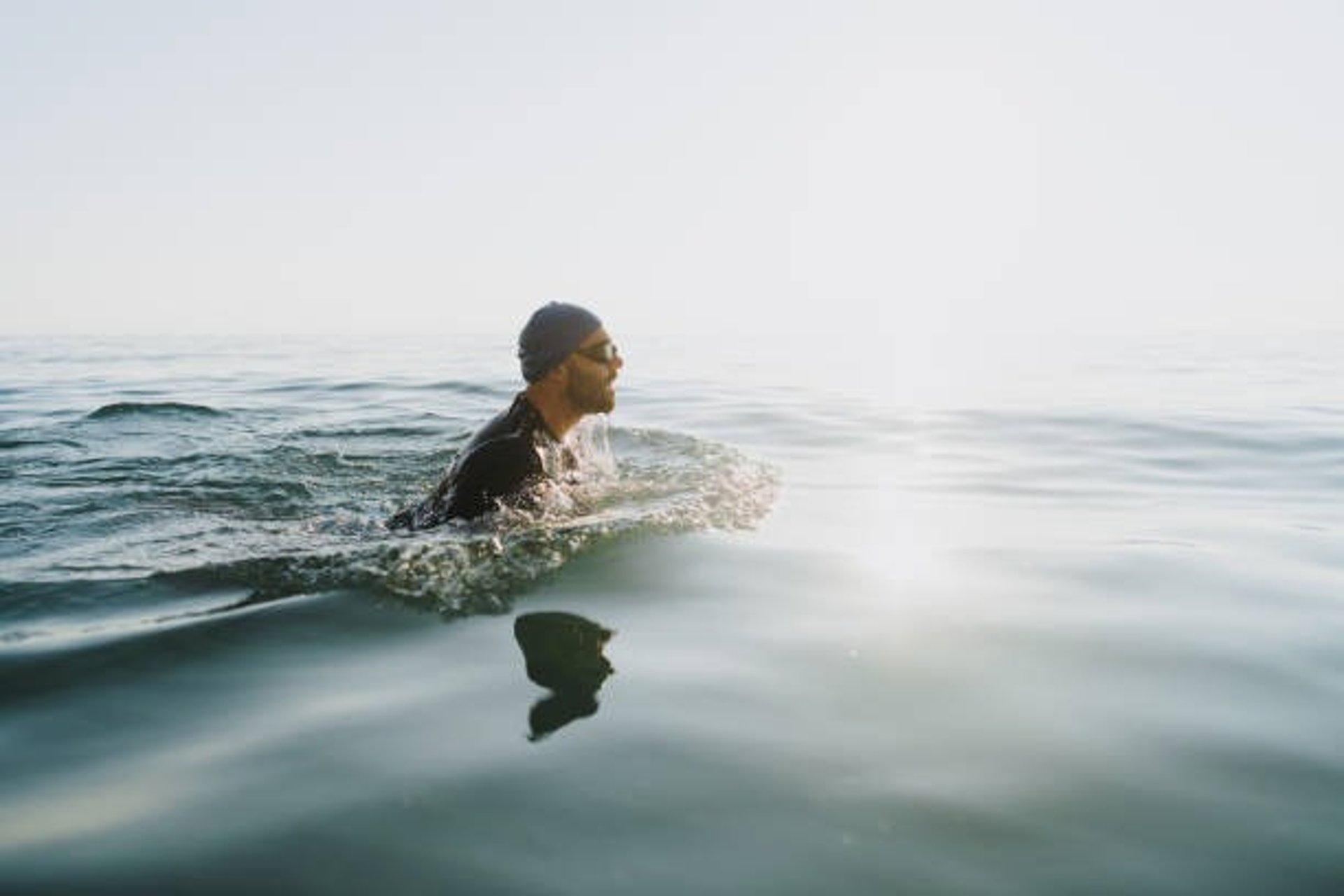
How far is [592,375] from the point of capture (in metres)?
5.91

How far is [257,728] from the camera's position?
302 cm

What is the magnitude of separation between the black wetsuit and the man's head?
0.31m

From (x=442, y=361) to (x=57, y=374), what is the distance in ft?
26.8

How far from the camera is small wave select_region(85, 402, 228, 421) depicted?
1122 cm

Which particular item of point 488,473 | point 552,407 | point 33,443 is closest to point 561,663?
point 488,473

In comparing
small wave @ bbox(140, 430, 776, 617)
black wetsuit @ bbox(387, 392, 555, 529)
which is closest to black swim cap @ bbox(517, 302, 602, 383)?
black wetsuit @ bbox(387, 392, 555, 529)

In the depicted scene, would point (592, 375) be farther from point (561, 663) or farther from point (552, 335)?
point (561, 663)

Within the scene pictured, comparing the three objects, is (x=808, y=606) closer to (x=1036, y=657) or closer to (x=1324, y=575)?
(x=1036, y=657)

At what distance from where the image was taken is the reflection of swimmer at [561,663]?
3.08 metres

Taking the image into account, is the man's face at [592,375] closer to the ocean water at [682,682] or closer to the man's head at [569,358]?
the man's head at [569,358]

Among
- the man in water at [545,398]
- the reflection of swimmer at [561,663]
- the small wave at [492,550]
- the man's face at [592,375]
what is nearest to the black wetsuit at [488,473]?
the man in water at [545,398]

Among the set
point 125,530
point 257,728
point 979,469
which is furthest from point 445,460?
point 257,728

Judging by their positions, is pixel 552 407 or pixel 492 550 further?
pixel 552 407

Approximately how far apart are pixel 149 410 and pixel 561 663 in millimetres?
9898
